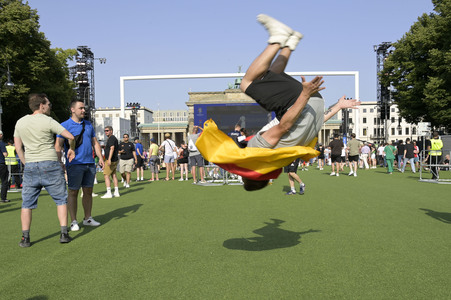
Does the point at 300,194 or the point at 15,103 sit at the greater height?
→ the point at 15,103

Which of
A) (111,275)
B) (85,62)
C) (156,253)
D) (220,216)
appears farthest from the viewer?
(85,62)

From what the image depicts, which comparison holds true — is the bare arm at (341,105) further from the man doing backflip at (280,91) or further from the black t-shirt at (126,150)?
the black t-shirt at (126,150)

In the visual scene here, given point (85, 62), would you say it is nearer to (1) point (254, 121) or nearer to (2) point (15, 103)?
(2) point (15, 103)

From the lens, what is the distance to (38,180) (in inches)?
224

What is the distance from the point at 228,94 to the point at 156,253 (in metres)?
63.2

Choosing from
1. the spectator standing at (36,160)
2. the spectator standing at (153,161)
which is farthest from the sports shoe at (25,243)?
the spectator standing at (153,161)

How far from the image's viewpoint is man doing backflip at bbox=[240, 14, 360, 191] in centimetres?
375

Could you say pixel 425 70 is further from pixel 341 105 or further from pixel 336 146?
pixel 341 105

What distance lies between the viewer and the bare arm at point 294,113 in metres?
3.54

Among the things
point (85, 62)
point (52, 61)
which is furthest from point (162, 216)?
point (85, 62)

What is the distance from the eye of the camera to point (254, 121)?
205 ft

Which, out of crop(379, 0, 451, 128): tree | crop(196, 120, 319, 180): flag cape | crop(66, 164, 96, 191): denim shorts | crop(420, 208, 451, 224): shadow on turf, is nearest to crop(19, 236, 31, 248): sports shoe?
crop(66, 164, 96, 191): denim shorts

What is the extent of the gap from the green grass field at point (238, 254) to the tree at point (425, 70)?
2425 cm

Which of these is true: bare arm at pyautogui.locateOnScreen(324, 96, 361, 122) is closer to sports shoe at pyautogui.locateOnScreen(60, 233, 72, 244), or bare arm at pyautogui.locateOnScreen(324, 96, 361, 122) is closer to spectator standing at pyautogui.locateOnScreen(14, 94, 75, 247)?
spectator standing at pyautogui.locateOnScreen(14, 94, 75, 247)
